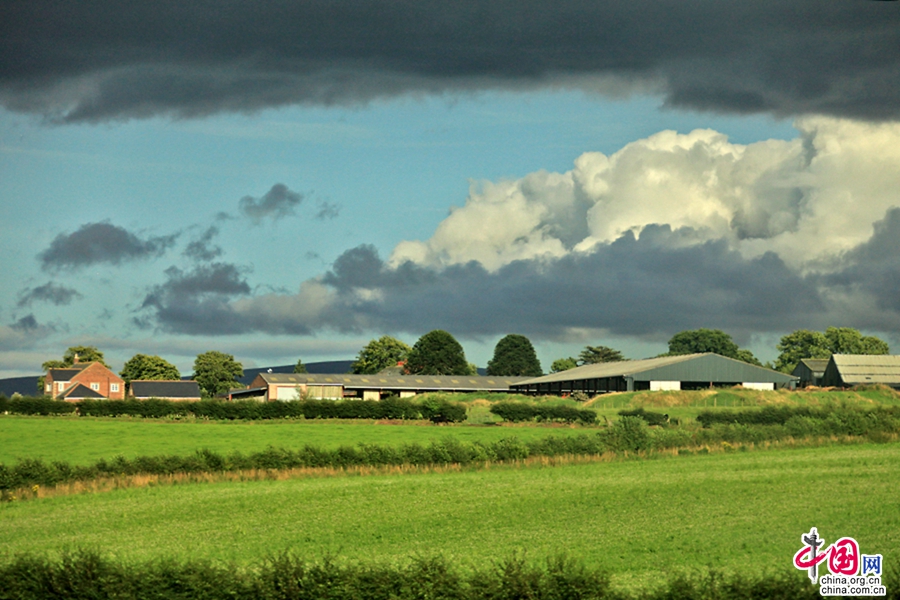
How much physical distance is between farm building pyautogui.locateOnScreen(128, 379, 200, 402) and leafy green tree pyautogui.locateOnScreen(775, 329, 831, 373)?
9652 cm

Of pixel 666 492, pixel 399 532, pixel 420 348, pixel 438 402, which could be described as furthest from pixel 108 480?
pixel 420 348

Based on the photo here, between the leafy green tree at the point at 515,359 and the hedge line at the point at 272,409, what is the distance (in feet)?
236

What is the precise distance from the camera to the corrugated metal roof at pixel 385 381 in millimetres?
115875

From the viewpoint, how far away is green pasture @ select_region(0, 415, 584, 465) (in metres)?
50.9

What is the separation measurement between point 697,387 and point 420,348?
5699 centimetres

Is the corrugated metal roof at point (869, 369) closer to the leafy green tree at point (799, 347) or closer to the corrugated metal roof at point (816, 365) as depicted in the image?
the corrugated metal roof at point (816, 365)

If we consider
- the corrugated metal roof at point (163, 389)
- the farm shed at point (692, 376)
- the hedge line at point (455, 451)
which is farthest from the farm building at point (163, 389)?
the hedge line at point (455, 451)

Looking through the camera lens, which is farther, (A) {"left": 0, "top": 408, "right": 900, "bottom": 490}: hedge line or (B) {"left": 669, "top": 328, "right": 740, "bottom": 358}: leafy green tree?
(B) {"left": 669, "top": 328, "right": 740, "bottom": 358}: leafy green tree

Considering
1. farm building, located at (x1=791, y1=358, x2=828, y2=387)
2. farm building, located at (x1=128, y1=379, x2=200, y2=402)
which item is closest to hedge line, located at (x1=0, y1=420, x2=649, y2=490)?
farm building, located at (x1=128, y1=379, x2=200, y2=402)

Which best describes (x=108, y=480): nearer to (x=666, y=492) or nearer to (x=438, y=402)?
(x=666, y=492)

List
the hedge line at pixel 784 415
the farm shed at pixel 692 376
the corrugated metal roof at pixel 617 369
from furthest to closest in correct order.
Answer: the corrugated metal roof at pixel 617 369, the farm shed at pixel 692 376, the hedge line at pixel 784 415

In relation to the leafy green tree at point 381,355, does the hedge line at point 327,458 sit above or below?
below

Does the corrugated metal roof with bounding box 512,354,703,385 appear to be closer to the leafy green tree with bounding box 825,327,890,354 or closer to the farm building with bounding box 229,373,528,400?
the farm building with bounding box 229,373,528,400

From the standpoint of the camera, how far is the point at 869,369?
4003 inches
